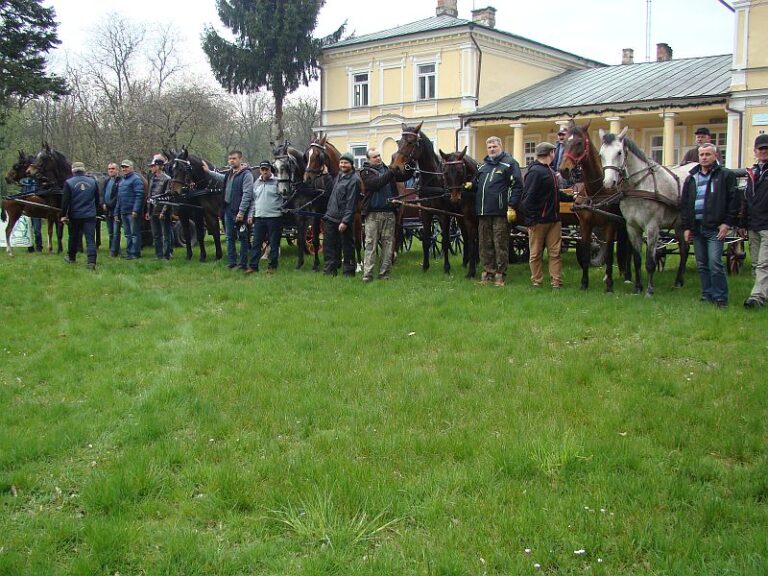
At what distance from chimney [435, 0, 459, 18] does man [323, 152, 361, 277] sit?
2963cm

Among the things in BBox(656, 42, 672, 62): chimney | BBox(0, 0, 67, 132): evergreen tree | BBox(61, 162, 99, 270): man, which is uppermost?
BBox(656, 42, 672, 62): chimney

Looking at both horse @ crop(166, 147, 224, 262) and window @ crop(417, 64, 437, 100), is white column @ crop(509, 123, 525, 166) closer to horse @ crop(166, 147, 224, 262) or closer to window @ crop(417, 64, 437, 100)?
window @ crop(417, 64, 437, 100)

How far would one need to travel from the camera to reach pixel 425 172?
1346 centimetres

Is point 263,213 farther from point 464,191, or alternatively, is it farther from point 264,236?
point 464,191

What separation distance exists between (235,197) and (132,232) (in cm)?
331

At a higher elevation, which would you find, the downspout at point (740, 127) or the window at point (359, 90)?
the window at point (359, 90)

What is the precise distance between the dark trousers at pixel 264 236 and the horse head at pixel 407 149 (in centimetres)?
262

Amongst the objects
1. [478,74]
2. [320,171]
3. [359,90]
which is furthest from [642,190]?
[359,90]

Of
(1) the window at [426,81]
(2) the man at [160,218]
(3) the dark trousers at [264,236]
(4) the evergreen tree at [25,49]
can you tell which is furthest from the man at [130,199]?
(1) the window at [426,81]

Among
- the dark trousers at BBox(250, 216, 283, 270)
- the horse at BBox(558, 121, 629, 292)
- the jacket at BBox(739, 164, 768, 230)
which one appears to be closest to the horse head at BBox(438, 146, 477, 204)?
the horse at BBox(558, 121, 629, 292)

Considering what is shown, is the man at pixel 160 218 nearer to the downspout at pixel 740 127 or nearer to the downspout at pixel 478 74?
the downspout at pixel 740 127

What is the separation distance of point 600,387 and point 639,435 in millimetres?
1116

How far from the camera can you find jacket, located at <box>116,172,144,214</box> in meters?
16.3

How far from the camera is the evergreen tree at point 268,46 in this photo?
3991 cm
